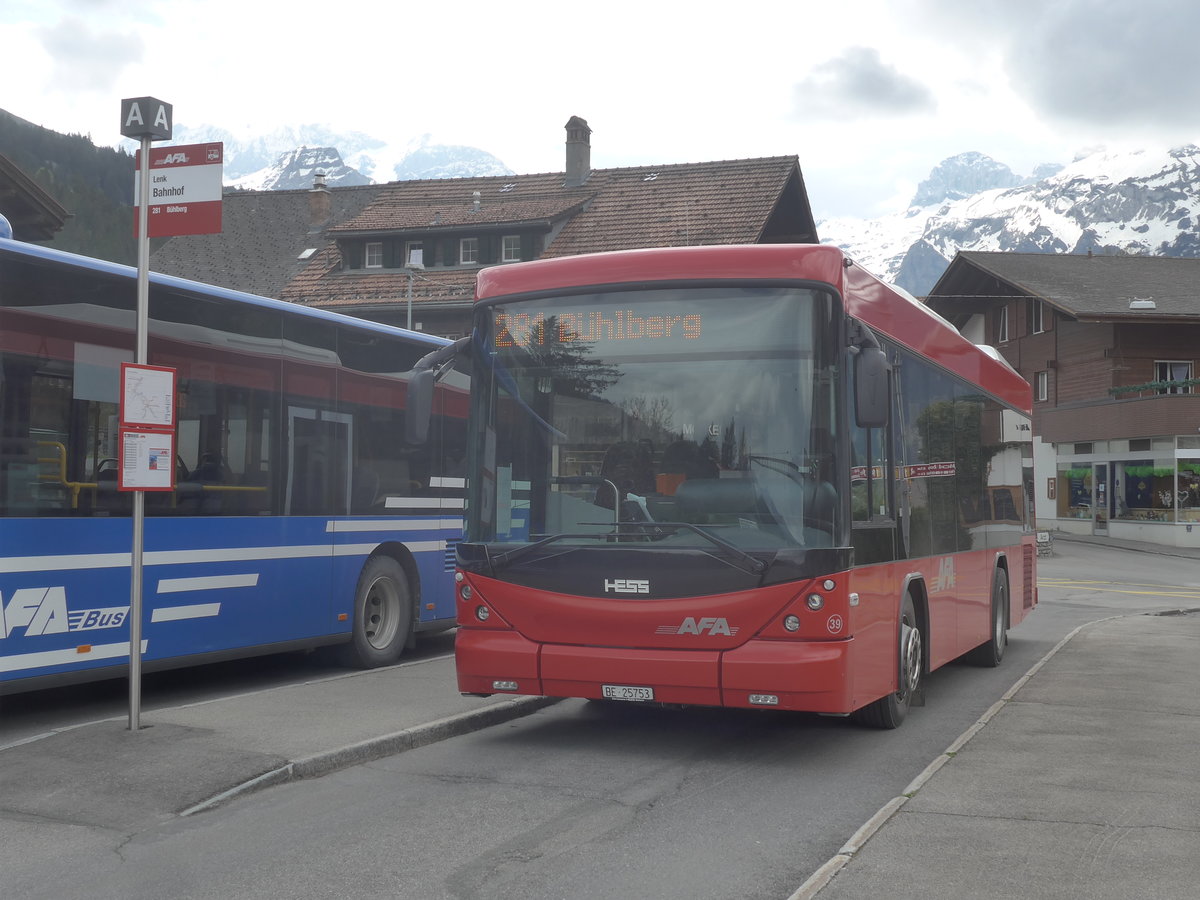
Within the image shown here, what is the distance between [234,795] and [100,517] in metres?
2.81

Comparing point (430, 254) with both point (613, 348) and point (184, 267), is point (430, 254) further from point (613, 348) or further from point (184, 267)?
point (613, 348)

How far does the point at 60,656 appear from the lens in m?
8.75

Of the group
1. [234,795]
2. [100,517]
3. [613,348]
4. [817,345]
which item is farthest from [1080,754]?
[100,517]

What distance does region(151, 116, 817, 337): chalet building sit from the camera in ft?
149

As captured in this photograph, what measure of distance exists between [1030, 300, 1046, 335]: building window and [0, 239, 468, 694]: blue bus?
4575 cm

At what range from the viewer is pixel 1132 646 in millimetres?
15758

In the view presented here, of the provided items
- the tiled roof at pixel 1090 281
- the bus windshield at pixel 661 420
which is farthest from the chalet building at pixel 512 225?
the bus windshield at pixel 661 420

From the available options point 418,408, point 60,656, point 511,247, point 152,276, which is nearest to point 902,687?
point 418,408

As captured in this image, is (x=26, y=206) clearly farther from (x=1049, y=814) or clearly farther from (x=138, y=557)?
(x=1049, y=814)

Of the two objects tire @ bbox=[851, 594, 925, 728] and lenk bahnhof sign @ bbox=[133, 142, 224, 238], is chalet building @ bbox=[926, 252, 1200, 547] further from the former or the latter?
lenk bahnhof sign @ bbox=[133, 142, 224, 238]

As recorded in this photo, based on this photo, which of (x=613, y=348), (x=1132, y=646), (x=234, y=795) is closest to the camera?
(x=234, y=795)

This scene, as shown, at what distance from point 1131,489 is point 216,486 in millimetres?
42995

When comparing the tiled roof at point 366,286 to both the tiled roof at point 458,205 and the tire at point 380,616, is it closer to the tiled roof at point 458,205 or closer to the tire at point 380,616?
the tiled roof at point 458,205

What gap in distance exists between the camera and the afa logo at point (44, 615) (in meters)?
8.41
